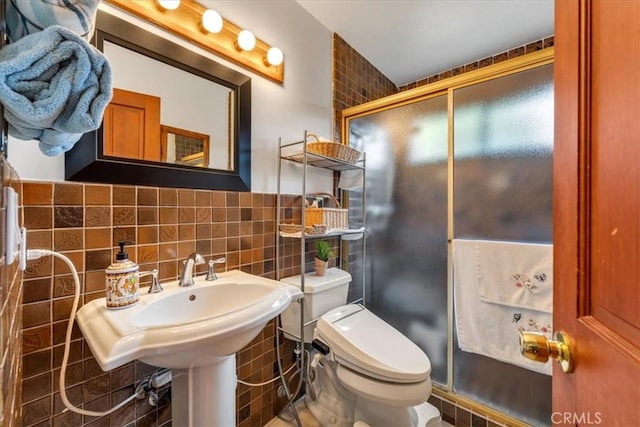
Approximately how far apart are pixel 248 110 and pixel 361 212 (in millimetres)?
1005

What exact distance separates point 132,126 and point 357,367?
4.22 ft

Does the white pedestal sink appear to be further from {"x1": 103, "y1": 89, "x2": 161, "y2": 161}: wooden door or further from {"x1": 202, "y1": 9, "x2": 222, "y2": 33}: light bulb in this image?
{"x1": 202, "y1": 9, "x2": 222, "y2": 33}: light bulb

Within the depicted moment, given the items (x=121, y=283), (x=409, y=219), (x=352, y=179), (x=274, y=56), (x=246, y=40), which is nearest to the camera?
(x=121, y=283)

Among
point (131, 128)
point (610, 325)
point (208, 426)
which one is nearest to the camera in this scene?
point (610, 325)

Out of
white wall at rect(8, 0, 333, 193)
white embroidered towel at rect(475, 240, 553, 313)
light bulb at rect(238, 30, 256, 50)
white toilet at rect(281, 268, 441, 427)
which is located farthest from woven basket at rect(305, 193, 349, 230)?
light bulb at rect(238, 30, 256, 50)

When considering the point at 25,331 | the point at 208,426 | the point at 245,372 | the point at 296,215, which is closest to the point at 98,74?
the point at 25,331

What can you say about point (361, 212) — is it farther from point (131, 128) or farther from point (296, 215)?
A: point (131, 128)

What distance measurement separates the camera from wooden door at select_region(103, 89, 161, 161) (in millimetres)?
921

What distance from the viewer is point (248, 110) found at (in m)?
1.31

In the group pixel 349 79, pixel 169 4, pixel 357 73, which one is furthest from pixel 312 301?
pixel 357 73

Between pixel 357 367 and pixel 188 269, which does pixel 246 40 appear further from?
pixel 357 367

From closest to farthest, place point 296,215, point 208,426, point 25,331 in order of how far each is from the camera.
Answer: point 25,331
point 208,426
point 296,215

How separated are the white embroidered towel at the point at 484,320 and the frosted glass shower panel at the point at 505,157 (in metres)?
0.16

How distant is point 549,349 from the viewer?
478mm
